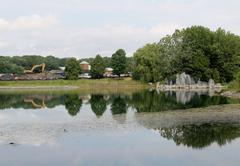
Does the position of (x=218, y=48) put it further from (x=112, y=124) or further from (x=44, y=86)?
(x=112, y=124)

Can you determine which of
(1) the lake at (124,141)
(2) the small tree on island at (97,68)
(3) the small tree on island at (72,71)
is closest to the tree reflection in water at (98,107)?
(1) the lake at (124,141)

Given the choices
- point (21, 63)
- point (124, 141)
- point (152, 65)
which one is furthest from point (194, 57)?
point (21, 63)

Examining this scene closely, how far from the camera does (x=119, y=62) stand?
118500mm

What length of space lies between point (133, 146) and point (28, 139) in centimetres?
639

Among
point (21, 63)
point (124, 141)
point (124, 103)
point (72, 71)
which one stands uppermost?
point (21, 63)

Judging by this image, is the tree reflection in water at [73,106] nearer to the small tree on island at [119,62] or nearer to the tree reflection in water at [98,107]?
the tree reflection in water at [98,107]

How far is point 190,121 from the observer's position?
2945 cm

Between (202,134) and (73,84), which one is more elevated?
(73,84)

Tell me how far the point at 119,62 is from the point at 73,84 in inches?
706

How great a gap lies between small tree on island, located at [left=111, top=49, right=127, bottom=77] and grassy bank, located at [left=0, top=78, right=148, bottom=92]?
26.8 ft

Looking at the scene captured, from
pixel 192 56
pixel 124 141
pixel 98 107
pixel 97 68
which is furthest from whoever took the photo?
pixel 97 68

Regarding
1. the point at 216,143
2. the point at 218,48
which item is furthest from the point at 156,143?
the point at 218,48

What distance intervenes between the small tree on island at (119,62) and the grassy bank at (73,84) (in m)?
8.17

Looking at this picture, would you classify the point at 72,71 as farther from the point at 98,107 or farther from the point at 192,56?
the point at 98,107
